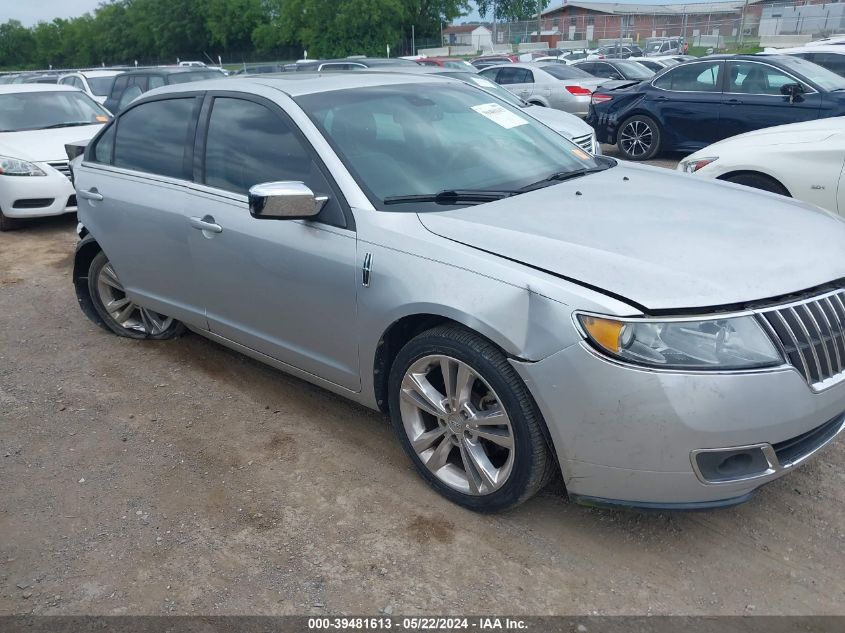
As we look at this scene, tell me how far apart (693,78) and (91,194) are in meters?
8.86

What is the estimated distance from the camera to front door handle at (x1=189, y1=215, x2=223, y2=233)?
12.4 ft

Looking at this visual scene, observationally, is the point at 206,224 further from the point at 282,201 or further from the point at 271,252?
the point at 282,201

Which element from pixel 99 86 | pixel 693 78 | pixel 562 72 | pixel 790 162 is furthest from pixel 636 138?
pixel 99 86

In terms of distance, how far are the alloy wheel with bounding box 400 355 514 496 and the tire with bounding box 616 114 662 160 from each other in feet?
29.8

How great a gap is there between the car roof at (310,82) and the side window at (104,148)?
0.64m

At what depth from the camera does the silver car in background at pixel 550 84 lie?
14883mm

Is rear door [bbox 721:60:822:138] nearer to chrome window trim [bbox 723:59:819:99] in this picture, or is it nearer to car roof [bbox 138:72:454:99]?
chrome window trim [bbox 723:59:819:99]

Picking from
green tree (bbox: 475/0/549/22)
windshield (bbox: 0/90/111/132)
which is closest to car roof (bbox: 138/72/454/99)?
windshield (bbox: 0/90/111/132)

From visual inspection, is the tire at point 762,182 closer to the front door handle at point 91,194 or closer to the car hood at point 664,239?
the car hood at point 664,239

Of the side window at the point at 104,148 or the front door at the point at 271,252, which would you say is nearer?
the front door at the point at 271,252

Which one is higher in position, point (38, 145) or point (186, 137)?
point (186, 137)

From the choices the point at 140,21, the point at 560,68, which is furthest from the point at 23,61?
the point at 560,68

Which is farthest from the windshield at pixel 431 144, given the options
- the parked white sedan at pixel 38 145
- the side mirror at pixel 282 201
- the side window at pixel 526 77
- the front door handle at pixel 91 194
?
the side window at pixel 526 77

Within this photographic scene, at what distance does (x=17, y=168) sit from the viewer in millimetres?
8180
